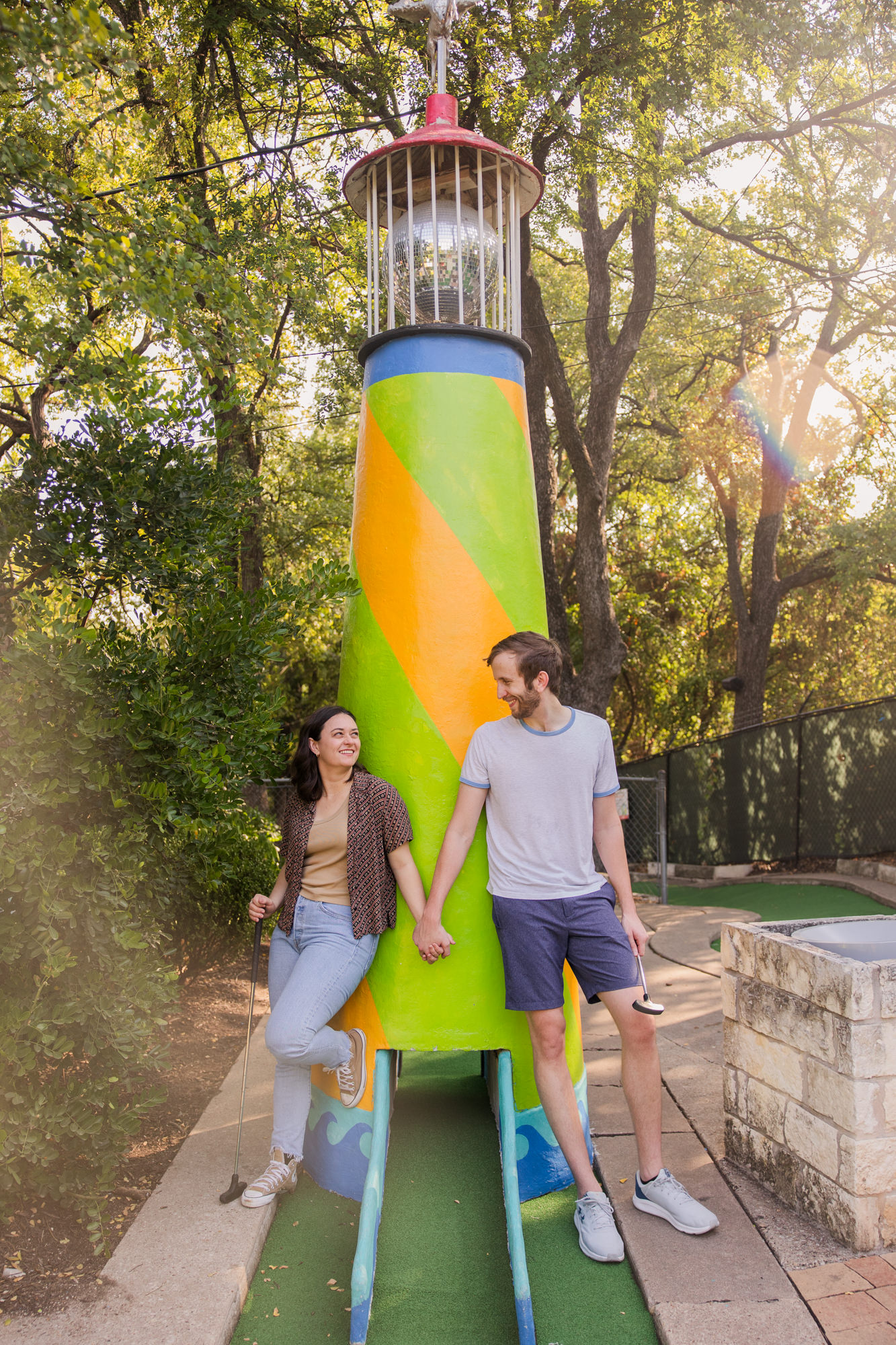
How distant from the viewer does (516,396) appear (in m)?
4.25

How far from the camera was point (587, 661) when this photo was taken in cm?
1077

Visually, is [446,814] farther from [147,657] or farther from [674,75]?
[674,75]

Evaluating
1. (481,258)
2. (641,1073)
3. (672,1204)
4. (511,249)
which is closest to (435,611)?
(481,258)

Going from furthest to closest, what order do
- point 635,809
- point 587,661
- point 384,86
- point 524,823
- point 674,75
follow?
point 635,809
point 587,661
point 384,86
point 674,75
point 524,823

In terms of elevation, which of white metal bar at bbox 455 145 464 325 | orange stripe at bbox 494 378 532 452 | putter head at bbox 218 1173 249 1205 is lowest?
putter head at bbox 218 1173 249 1205

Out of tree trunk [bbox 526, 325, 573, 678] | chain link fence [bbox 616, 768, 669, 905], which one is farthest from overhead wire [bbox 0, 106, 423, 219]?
chain link fence [bbox 616, 768, 669, 905]

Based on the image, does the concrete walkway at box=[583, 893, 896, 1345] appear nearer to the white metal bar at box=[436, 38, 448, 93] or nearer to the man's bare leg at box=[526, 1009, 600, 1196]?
the man's bare leg at box=[526, 1009, 600, 1196]

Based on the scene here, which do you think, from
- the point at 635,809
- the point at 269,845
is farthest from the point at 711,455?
the point at 269,845

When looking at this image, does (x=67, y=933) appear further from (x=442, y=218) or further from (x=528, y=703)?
(x=442, y=218)

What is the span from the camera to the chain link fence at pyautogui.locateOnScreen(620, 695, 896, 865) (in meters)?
11.9

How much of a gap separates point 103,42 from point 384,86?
6355mm

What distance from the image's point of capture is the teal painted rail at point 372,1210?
112 inches

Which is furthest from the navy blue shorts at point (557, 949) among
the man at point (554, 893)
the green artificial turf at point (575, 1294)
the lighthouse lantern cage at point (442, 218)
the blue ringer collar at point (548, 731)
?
the lighthouse lantern cage at point (442, 218)

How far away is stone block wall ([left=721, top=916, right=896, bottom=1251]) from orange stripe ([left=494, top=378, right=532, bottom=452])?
2.37 metres
